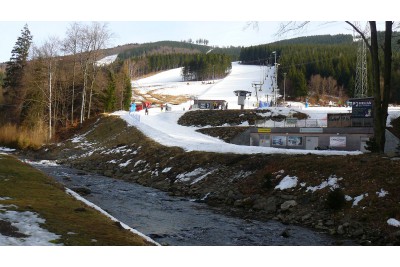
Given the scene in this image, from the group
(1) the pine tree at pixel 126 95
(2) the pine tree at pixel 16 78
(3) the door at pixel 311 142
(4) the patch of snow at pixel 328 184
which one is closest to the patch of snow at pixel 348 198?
(4) the patch of snow at pixel 328 184

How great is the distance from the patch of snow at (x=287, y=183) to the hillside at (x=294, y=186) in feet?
0.24

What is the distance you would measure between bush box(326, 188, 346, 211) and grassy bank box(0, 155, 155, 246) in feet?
32.4

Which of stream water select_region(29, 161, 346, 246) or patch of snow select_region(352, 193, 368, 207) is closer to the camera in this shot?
stream water select_region(29, 161, 346, 246)

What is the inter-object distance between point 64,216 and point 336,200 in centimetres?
1177

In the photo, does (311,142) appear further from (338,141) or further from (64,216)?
(64,216)

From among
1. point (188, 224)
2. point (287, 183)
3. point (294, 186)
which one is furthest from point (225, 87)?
point (188, 224)

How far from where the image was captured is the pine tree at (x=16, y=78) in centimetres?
6538

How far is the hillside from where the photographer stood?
1569 cm

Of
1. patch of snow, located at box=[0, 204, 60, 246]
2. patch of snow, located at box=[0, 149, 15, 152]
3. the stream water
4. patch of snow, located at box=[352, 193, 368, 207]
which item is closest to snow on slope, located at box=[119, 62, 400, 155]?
patch of snow, located at box=[352, 193, 368, 207]

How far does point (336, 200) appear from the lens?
1733 centimetres

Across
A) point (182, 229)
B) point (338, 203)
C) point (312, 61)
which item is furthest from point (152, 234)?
point (312, 61)

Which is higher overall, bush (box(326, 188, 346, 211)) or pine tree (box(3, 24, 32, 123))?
pine tree (box(3, 24, 32, 123))

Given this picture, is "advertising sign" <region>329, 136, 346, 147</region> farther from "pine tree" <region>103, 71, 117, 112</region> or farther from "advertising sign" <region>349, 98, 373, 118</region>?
"pine tree" <region>103, 71, 117, 112</region>

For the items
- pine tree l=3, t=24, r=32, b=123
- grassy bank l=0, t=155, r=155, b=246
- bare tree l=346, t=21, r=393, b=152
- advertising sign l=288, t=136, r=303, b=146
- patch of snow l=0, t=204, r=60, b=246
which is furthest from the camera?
pine tree l=3, t=24, r=32, b=123
